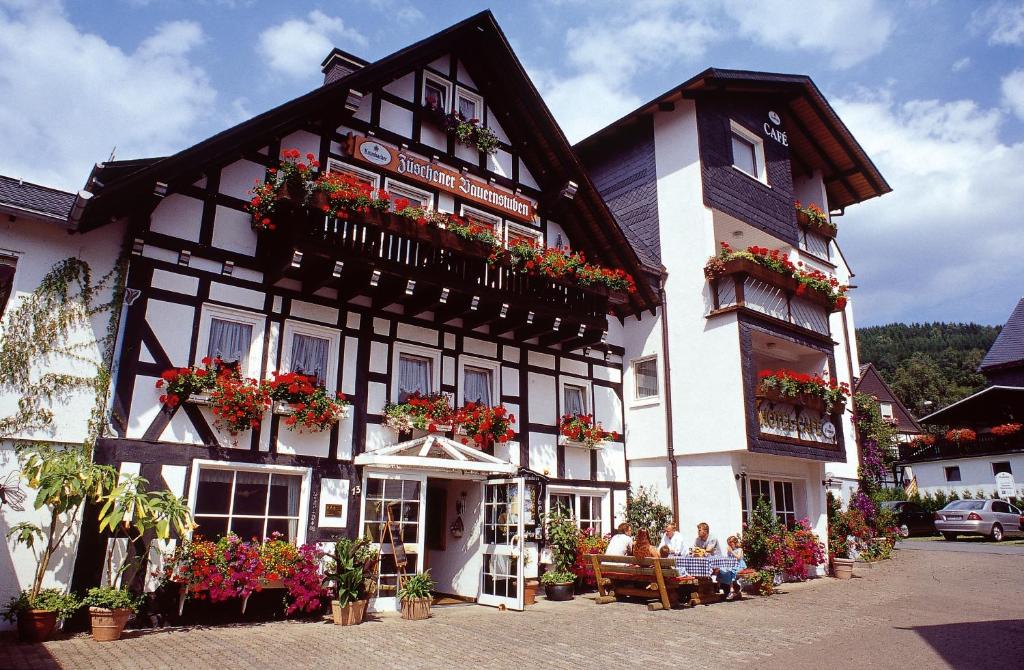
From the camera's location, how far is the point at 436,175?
14.9m

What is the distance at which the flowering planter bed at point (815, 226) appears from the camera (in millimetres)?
21391

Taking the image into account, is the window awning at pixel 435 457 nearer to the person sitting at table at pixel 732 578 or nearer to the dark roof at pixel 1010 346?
the person sitting at table at pixel 732 578

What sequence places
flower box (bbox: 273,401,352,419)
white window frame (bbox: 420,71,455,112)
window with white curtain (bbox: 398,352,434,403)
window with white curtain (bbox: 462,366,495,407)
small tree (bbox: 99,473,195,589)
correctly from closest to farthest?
small tree (bbox: 99,473,195,589), flower box (bbox: 273,401,352,419), window with white curtain (bbox: 398,352,434,403), window with white curtain (bbox: 462,366,495,407), white window frame (bbox: 420,71,455,112)

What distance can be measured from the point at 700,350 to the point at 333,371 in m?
8.45

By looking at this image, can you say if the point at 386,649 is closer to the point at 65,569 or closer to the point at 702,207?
the point at 65,569

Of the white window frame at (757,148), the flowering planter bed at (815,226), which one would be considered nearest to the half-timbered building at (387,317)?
the white window frame at (757,148)

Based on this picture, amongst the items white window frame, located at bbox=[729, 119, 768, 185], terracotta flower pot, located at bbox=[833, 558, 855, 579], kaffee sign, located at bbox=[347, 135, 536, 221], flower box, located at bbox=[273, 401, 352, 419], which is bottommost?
terracotta flower pot, located at bbox=[833, 558, 855, 579]

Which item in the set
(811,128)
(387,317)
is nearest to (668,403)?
(387,317)

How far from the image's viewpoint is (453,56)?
16000 mm

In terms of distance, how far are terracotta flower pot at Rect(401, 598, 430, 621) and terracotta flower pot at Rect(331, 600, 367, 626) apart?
2.62ft

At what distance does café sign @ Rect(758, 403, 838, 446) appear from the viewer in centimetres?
1625

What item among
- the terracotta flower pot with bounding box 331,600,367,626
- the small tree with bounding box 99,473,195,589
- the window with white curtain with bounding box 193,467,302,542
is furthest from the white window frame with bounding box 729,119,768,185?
the small tree with bounding box 99,473,195,589

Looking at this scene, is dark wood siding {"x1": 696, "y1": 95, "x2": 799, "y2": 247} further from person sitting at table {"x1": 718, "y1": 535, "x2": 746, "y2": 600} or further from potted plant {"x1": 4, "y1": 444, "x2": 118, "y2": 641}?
potted plant {"x1": 4, "y1": 444, "x2": 118, "y2": 641}

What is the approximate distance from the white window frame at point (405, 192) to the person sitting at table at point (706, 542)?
27.7ft
